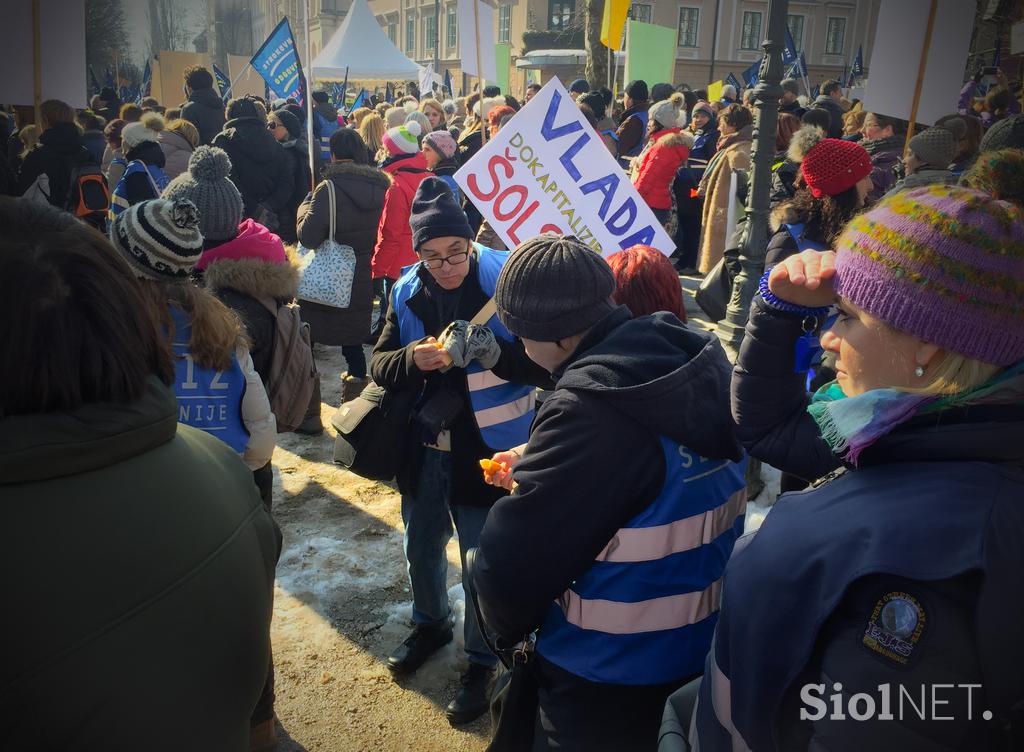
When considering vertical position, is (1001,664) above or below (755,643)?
above

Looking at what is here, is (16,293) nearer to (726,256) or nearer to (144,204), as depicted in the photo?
(144,204)

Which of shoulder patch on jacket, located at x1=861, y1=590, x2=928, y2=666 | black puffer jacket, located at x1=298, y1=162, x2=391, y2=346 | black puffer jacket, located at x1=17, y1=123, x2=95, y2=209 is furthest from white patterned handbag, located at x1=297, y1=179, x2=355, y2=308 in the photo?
shoulder patch on jacket, located at x1=861, y1=590, x2=928, y2=666

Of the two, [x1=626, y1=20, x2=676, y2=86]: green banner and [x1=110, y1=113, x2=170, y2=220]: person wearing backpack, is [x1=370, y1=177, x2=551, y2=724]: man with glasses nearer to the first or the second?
[x1=110, y1=113, x2=170, y2=220]: person wearing backpack

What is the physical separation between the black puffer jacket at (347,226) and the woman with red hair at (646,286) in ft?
12.7

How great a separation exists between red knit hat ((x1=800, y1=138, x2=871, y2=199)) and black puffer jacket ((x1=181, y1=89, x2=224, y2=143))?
8.09 metres

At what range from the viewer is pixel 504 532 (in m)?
1.79

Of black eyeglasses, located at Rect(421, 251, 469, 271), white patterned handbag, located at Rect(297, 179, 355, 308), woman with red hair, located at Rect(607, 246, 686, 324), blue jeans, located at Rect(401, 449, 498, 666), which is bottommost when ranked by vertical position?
blue jeans, located at Rect(401, 449, 498, 666)

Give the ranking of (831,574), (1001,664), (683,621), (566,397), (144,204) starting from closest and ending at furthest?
(1001,664)
(831,574)
(566,397)
(683,621)
(144,204)

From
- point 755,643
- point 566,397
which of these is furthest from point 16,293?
point 755,643

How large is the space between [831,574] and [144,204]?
2391mm

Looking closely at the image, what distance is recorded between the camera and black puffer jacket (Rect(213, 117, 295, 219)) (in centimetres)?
778

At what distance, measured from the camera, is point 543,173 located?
3441mm

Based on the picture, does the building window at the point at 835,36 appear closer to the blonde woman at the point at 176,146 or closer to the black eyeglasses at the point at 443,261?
the blonde woman at the point at 176,146

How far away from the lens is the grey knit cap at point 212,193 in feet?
11.0
